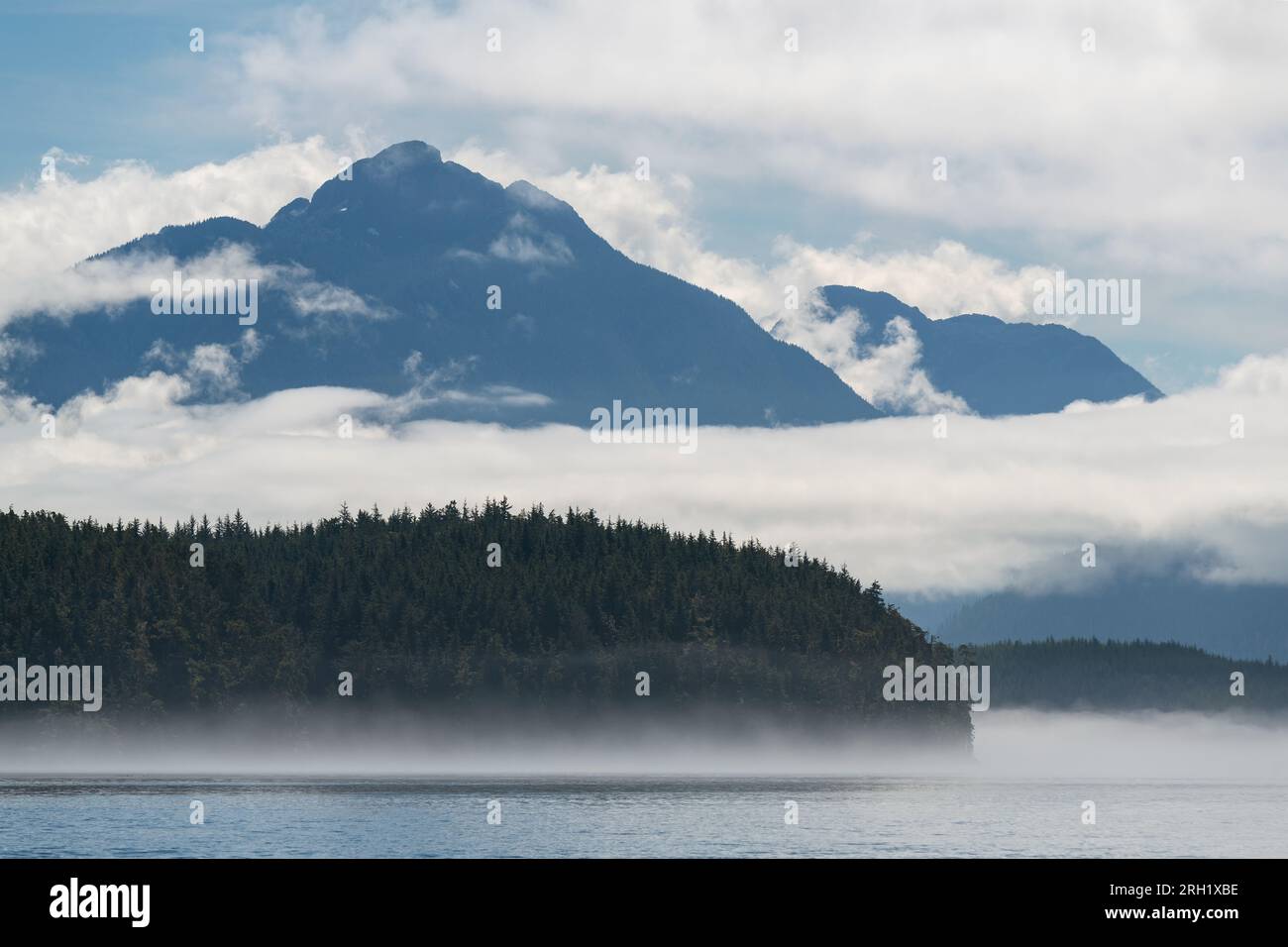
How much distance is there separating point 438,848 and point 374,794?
6476 centimetres

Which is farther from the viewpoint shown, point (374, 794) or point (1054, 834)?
point (374, 794)

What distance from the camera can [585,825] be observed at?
5640 inches

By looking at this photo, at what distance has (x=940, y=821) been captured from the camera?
157m

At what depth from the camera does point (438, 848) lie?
121812mm

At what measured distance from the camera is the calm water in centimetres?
12106

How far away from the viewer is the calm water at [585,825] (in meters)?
121
